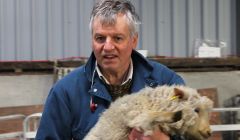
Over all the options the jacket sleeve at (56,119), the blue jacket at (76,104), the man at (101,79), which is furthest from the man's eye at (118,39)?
the jacket sleeve at (56,119)

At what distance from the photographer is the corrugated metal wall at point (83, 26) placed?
16.9 ft

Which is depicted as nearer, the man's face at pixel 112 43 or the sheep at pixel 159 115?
the sheep at pixel 159 115

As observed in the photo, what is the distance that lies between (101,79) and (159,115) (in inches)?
20.3

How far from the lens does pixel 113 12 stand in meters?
2.15

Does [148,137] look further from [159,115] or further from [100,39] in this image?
[100,39]

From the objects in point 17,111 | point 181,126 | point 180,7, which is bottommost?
point 17,111

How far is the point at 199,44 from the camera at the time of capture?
5.55m

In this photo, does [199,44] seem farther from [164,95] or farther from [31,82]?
[164,95]

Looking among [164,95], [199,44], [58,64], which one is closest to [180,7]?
[199,44]

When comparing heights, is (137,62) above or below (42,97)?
above

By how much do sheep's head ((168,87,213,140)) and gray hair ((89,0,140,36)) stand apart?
1.41 ft

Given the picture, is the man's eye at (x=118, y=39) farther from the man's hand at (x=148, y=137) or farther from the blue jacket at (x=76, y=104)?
the man's hand at (x=148, y=137)

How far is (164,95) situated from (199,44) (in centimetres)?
372

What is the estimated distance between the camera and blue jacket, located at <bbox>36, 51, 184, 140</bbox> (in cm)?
222
